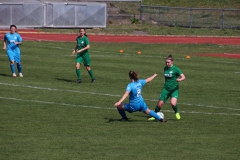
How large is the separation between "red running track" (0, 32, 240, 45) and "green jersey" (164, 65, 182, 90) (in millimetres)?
25587

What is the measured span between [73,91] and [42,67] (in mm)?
6882

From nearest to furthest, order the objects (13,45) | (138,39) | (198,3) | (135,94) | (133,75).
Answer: (133,75) < (135,94) < (13,45) < (138,39) < (198,3)

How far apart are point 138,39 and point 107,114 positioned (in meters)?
27.9

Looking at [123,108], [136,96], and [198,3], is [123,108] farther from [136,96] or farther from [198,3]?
[198,3]

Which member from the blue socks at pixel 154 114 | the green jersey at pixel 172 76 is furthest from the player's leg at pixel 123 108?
the green jersey at pixel 172 76

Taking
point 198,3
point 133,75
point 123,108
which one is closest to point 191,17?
point 198,3

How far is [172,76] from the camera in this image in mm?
17531

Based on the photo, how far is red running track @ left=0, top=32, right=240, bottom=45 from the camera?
144 feet

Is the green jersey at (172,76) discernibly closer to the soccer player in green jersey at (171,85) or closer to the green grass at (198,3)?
the soccer player in green jersey at (171,85)

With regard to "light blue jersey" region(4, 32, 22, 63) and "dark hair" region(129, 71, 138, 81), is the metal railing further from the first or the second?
"dark hair" region(129, 71, 138, 81)

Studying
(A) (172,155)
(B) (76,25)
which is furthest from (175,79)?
(B) (76,25)

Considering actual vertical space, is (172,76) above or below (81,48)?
above

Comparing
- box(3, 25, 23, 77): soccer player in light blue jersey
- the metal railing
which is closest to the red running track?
the metal railing

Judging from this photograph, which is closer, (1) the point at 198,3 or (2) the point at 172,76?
(2) the point at 172,76
